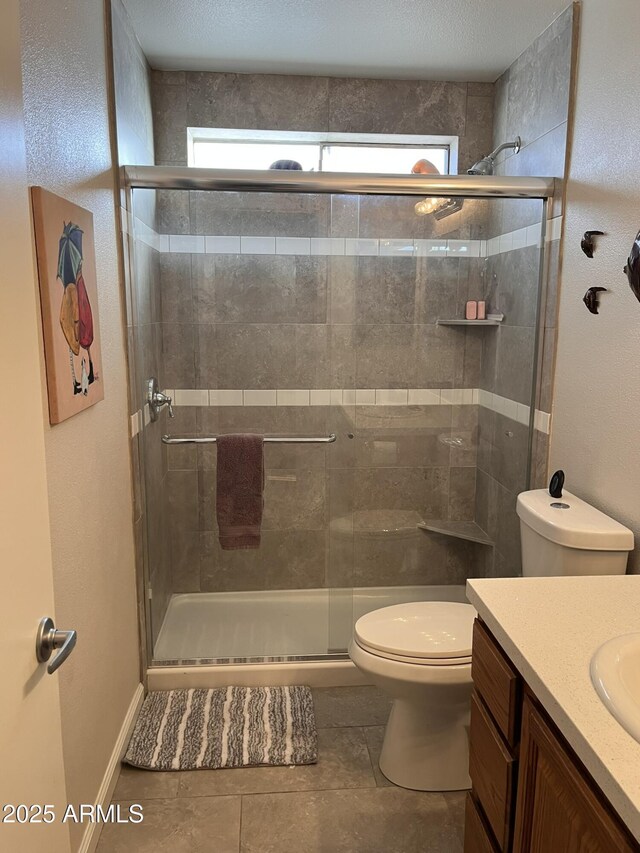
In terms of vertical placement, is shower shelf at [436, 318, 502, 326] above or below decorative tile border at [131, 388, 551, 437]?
above

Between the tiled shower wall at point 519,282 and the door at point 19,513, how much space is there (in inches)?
77.9

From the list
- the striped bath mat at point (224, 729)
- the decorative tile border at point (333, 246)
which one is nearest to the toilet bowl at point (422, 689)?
the striped bath mat at point (224, 729)

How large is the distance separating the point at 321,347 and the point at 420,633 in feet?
4.04

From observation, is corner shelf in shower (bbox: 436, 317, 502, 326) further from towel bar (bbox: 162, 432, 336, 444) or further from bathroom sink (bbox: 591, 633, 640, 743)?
bathroom sink (bbox: 591, 633, 640, 743)

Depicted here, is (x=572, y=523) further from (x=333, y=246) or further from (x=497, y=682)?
(x=333, y=246)

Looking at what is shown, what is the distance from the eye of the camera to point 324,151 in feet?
10.8

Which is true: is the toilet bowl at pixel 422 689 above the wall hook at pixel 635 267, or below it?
below

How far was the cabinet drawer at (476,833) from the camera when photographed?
4.78 ft

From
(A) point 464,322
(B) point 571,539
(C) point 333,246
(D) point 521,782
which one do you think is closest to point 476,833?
(D) point 521,782

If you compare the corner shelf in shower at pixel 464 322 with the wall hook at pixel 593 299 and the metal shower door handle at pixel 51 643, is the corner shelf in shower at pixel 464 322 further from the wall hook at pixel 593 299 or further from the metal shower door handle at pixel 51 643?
the metal shower door handle at pixel 51 643

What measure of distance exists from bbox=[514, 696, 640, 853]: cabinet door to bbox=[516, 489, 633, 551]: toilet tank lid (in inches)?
29.9

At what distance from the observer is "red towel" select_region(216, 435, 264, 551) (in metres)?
2.85

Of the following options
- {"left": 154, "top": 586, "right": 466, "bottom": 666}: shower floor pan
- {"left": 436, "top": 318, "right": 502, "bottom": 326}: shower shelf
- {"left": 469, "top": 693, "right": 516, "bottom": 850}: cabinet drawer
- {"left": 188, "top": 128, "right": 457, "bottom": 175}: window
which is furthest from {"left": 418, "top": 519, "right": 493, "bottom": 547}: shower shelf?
{"left": 188, "top": 128, "right": 457, "bottom": 175}: window

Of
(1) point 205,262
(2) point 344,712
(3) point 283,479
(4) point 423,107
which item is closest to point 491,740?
(2) point 344,712
